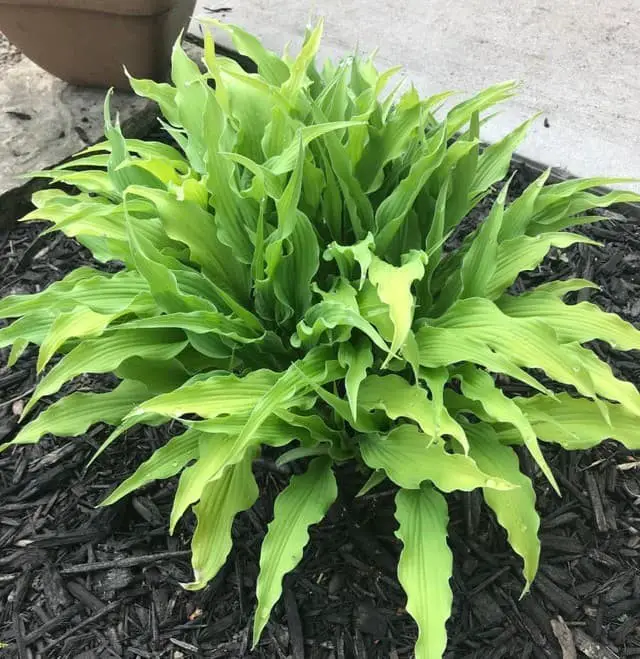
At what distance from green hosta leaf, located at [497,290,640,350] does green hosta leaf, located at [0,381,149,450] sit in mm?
796

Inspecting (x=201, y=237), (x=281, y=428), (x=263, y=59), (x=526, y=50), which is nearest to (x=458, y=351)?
(x=281, y=428)

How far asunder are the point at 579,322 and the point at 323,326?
0.48m

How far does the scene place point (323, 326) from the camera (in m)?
1.28

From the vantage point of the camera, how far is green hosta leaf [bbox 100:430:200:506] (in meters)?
1.28

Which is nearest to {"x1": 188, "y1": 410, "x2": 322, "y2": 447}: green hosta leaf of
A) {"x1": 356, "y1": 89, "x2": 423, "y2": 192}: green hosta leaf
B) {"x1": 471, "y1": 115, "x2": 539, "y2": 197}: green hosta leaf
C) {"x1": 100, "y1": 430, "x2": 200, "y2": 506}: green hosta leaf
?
{"x1": 100, "y1": 430, "x2": 200, "y2": 506}: green hosta leaf

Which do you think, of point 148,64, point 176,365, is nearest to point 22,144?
point 148,64

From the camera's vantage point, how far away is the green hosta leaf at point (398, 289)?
1.11 m

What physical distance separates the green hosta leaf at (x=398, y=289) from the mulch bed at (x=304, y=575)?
0.49 m

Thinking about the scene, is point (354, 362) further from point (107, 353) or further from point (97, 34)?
point (97, 34)

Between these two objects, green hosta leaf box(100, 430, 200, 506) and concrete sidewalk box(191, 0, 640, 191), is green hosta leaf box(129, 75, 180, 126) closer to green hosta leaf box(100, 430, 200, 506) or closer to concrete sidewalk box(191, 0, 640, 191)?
green hosta leaf box(100, 430, 200, 506)

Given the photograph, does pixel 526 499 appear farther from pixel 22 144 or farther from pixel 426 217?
pixel 22 144

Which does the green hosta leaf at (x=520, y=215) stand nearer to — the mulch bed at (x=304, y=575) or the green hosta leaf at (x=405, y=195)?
the green hosta leaf at (x=405, y=195)

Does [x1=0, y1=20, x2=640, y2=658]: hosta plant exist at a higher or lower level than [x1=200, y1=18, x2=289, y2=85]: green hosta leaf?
lower

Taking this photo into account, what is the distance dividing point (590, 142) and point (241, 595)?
1.99m
